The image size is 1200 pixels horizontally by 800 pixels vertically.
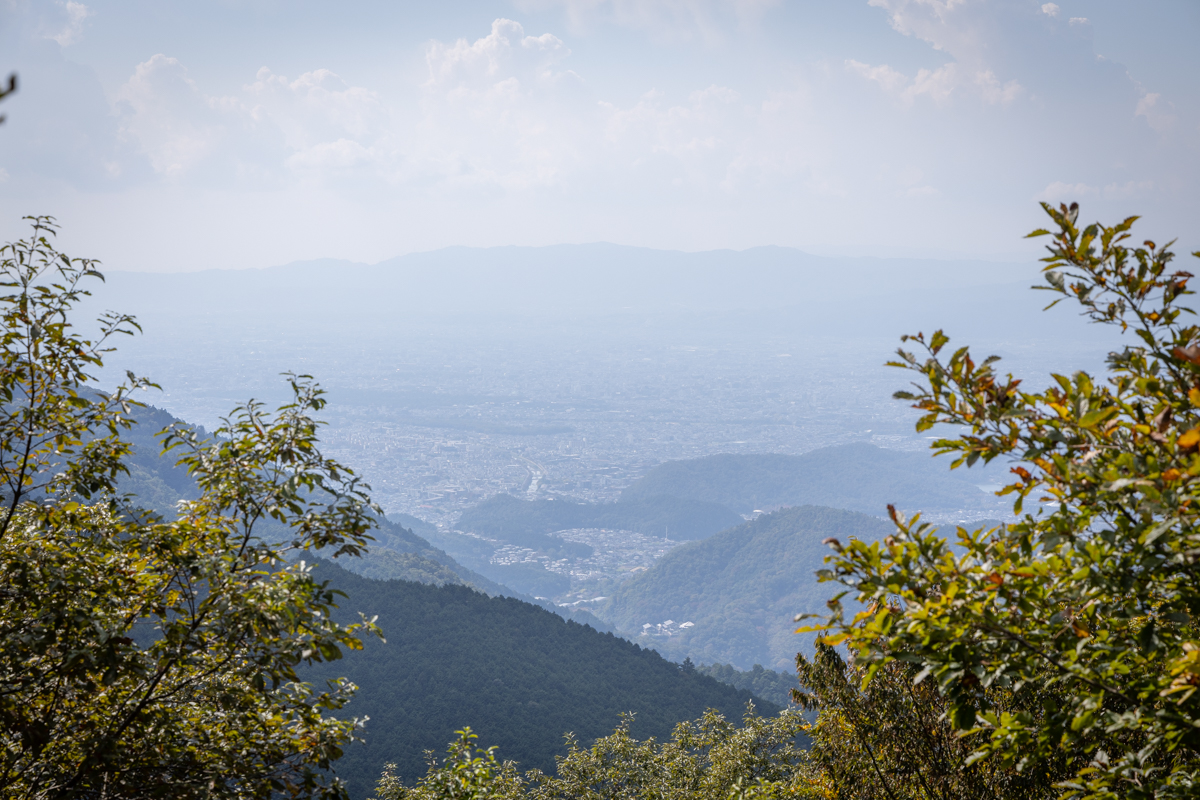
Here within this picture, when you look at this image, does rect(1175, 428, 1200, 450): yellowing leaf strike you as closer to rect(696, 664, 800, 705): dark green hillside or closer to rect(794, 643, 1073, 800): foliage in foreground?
rect(794, 643, 1073, 800): foliage in foreground

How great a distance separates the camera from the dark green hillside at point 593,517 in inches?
6319

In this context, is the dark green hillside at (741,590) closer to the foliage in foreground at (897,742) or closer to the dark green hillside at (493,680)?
the dark green hillside at (493,680)

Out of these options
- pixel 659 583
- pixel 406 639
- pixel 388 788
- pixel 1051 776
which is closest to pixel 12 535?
pixel 1051 776

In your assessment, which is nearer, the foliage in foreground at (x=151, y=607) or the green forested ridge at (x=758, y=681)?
the foliage in foreground at (x=151, y=607)

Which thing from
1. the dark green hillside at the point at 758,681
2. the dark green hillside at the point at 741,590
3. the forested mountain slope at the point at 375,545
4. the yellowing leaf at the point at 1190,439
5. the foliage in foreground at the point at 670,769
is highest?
the yellowing leaf at the point at 1190,439

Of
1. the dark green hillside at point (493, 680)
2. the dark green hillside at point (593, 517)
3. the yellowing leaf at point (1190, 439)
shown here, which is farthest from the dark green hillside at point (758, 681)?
the dark green hillside at point (593, 517)

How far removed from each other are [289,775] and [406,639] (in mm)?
50107

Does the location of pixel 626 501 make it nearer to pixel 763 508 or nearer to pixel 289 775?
pixel 763 508

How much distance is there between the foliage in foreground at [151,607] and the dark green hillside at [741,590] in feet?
354

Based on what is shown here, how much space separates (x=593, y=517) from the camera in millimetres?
170125

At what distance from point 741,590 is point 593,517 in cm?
5143

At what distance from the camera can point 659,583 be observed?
128000 millimetres

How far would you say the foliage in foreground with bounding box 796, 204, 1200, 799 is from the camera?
232cm

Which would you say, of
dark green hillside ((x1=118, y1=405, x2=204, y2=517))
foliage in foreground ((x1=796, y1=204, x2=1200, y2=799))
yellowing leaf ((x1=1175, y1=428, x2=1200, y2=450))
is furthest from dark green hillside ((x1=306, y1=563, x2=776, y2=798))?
yellowing leaf ((x1=1175, y1=428, x2=1200, y2=450))
